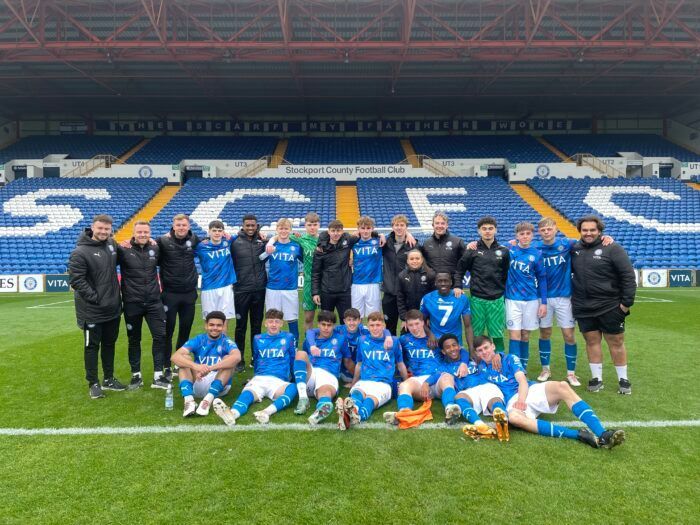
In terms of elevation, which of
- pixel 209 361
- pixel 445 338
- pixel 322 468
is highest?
pixel 445 338

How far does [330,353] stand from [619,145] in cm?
3112

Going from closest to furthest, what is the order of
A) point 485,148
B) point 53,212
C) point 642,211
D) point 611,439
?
point 611,439
point 53,212
point 642,211
point 485,148

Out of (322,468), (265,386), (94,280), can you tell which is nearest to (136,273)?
(94,280)

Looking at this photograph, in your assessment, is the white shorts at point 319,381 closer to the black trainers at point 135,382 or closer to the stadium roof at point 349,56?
the black trainers at point 135,382

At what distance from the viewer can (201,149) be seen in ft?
92.9


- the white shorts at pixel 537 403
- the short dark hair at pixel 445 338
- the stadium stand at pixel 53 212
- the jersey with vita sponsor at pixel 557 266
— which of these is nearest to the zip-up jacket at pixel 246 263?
the short dark hair at pixel 445 338

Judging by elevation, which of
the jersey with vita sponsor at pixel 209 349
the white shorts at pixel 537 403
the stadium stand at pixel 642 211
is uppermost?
the stadium stand at pixel 642 211

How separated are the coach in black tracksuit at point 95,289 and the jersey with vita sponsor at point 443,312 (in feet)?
11.9

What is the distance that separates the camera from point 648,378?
5.31 meters

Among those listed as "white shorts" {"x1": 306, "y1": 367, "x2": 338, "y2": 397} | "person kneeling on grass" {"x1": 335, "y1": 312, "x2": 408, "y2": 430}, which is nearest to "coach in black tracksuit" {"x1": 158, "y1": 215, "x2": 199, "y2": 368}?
"white shorts" {"x1": 306, "y1": 367, "x2": 338, "y2": 397}

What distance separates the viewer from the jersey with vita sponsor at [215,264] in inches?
217

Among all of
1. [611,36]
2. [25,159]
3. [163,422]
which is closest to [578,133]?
[611,36]

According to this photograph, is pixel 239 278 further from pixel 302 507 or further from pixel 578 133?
pixel 578 133

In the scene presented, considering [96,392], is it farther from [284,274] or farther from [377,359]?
[377,359]
